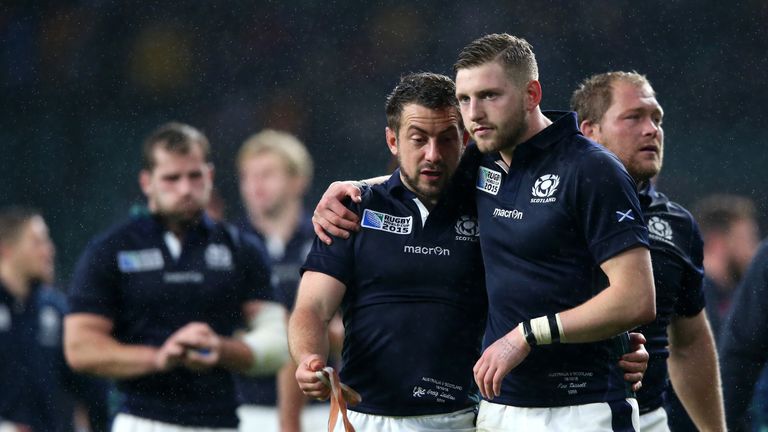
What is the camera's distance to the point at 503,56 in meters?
3.56

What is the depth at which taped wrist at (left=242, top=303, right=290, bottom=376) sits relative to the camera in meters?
6.08

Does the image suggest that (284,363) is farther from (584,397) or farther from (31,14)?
(31,14)

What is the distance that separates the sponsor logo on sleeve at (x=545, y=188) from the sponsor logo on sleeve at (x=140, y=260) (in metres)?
2.96

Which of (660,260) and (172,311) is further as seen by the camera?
(172,311)

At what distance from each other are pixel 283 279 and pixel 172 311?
2538 millimetres

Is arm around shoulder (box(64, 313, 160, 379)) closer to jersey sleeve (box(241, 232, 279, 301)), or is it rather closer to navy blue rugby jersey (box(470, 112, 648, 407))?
jersey sleeve (box(241, 232, 279, 301))

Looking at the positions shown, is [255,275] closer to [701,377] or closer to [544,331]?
[701,377]

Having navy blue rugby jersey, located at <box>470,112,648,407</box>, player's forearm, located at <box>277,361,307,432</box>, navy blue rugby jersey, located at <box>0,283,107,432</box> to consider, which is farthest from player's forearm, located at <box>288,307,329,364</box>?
navy blue rugby jersey, located at <box>0,283,107,432</box>

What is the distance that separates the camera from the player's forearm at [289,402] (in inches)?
274

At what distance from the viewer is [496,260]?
3.59 m

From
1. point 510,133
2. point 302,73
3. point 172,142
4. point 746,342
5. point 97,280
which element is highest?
point 302,73

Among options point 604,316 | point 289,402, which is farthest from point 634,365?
point 289,402

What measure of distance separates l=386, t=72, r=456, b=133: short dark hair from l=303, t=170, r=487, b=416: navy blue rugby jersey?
11.4 inches

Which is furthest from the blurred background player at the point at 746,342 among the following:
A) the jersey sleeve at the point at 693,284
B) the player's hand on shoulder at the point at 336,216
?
the player's hand on shoulder at the point at 336,216
